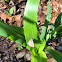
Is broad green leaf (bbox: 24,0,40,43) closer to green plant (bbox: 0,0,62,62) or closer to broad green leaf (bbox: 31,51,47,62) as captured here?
green plant (bbox: 0,0,62,62)

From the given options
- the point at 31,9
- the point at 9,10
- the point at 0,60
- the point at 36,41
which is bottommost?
the point at 0,60

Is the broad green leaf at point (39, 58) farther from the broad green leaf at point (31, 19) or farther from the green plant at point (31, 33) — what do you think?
the broad green leaf at point (31, 19)

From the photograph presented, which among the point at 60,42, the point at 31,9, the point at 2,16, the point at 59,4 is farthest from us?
the point at 59,4

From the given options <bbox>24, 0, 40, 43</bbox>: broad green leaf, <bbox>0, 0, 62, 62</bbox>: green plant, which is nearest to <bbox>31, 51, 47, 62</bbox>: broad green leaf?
<bbox>0, 0, 62, 62</bbox>: green plant

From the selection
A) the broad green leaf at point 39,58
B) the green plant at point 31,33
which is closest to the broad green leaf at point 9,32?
the green plant at point 31,33

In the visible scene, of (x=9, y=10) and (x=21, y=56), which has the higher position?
(x=9, y=10)

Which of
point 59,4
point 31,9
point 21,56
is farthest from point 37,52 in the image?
point 59,4

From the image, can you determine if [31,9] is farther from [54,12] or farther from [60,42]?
[54,12]

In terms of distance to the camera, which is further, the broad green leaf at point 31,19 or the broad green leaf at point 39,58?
the broad green leaf at point 39,58
